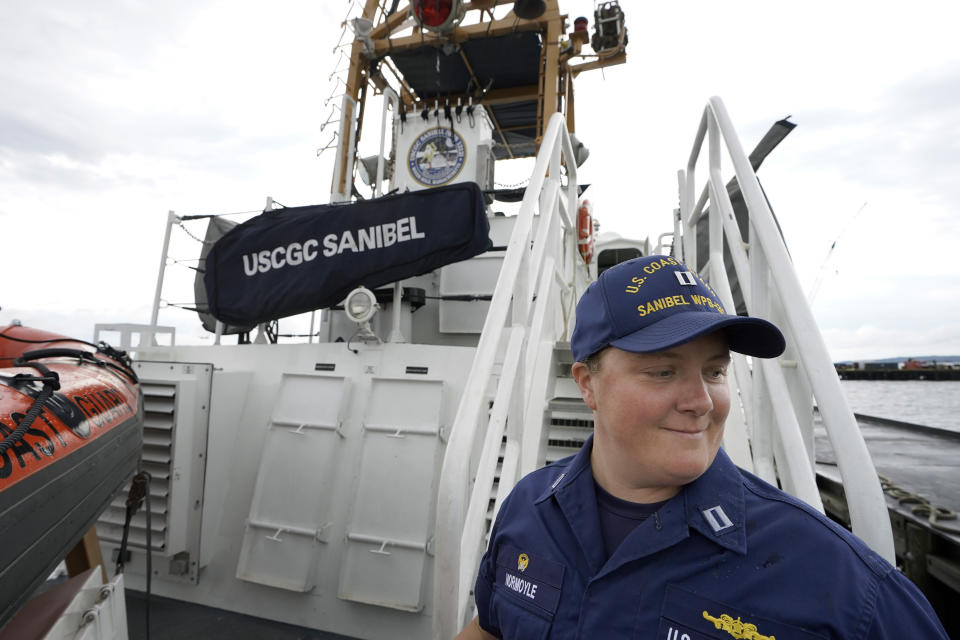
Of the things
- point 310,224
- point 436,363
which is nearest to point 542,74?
point 310,224

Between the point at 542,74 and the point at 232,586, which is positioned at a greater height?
the point at 542,74

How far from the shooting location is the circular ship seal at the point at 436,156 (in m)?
6.31

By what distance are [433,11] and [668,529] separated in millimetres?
6797

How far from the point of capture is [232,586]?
3.58 m

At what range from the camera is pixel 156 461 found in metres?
3.43

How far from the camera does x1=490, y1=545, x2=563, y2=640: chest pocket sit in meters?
1.08

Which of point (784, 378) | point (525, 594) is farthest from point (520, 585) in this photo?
point (784, 378)

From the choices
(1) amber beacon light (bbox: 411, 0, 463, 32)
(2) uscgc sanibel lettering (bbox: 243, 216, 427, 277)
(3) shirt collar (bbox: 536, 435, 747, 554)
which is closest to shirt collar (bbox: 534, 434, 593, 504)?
(3) shirt collar (bbox: 536, 435, 747, 554)

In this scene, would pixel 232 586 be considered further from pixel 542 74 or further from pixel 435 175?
pixel 542 74

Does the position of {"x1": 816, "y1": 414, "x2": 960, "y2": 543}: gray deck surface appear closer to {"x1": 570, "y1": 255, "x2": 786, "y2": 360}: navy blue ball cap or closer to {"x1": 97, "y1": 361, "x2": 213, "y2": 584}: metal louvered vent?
{"x1": 570, "y1": 255, "x2": 786, "y2": 360}: navy blue ball cap

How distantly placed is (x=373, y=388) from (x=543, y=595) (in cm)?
272

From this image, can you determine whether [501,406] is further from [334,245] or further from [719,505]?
[334,245]

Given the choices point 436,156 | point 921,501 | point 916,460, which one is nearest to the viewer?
point 921,501

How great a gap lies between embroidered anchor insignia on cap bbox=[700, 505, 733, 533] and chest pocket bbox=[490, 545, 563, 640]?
34 centimetres
